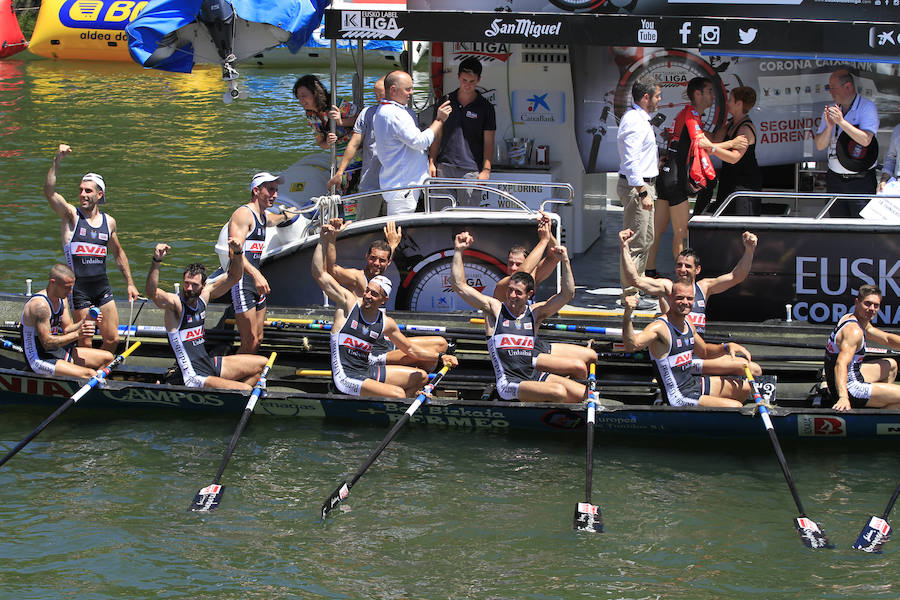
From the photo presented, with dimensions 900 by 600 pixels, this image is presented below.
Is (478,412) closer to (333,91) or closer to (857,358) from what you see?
(857,358)

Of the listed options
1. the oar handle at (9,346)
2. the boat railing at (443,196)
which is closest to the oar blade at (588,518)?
the boat railing at (443,196)

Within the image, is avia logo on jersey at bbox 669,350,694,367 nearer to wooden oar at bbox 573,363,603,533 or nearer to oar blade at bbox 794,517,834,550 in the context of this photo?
wooden oar at bbox 573,363,603,533

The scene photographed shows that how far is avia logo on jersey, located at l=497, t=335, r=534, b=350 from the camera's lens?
1027 cm

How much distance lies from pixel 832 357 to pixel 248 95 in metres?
20.7

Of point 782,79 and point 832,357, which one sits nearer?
point 832,357

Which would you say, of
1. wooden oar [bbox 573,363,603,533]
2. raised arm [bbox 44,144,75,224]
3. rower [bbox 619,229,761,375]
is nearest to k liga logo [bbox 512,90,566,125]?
rower [bbox 619,229,761,375]

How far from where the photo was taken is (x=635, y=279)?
10.1m

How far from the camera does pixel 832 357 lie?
1002 cm

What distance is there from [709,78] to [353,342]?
188 inches

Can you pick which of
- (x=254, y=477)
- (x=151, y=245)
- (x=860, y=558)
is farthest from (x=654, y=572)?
A: (x=151, y=245)

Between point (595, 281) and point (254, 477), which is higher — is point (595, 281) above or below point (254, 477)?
above

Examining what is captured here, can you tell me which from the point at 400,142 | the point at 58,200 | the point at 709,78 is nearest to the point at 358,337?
the point at 400,142

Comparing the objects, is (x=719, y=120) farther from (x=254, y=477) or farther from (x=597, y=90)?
(x=254, y=477)

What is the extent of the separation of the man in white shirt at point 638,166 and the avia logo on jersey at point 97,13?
21534 millimetres
